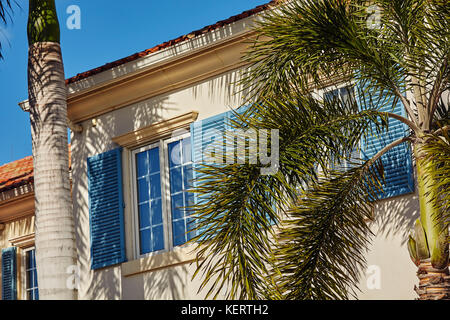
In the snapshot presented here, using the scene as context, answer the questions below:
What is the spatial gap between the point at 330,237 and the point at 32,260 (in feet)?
31.2

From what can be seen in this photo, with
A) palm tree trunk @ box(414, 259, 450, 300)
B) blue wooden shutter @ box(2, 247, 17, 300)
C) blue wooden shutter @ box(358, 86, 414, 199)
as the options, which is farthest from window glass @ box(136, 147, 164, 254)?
palm tree trunk @ box(414, 259, 450, 300)

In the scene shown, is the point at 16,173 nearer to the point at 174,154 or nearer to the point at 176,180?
the point at 174,154

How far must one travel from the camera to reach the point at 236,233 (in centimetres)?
877

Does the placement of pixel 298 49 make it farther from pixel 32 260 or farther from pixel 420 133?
pixel 32 260

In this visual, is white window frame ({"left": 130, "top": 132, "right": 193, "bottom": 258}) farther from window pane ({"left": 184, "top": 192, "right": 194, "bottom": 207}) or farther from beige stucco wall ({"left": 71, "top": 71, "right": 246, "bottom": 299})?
window pane ({"left": 184, "top": 192, "right": 194, "bottom": 207})

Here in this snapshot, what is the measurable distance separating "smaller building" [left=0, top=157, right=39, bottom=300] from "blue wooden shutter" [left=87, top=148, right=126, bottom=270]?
267 cm

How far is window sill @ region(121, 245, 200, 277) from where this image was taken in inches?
527

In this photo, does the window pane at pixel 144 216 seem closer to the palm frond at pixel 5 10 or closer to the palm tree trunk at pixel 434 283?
the palm frond at pixel 5 10

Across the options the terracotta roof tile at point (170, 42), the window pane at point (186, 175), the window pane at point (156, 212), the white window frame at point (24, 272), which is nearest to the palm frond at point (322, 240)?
the terracotta roof tile at point (170, 42)

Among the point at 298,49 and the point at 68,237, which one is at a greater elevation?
the point at 298,49

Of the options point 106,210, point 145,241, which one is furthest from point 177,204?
point 106,210
